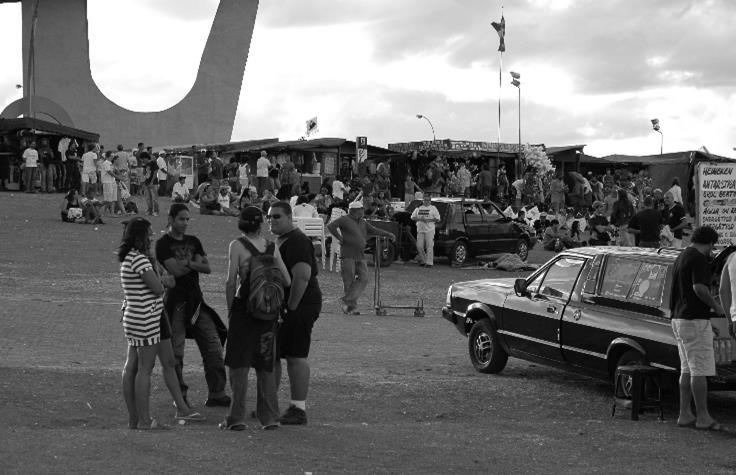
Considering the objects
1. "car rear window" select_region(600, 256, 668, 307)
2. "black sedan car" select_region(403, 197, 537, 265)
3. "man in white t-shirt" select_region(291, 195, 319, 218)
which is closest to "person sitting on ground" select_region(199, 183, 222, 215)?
"black sedan car" select_region(403, 197, 537, 265)

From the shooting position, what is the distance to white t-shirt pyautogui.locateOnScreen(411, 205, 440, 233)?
26.1 meters

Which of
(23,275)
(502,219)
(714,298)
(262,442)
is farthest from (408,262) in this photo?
(262,442)

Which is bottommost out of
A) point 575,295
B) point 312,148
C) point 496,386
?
point 496,386

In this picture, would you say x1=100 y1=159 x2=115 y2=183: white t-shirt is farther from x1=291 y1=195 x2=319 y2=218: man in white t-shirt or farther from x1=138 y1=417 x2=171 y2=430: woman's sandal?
x1=138 y1=417 x2=171 y2=430: woman's sandal

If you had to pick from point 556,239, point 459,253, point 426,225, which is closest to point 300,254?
point 426,225

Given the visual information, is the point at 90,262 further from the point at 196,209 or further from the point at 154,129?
the point at 154,129

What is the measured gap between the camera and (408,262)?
27312 mm

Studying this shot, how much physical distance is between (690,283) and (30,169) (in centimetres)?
2938

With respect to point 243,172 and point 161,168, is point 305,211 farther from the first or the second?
point 243,172

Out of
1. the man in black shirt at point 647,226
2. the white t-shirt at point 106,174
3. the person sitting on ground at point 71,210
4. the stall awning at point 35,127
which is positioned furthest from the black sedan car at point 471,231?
the stall awning at point 35,127

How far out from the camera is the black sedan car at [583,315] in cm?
1101

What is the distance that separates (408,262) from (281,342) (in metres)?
17.8

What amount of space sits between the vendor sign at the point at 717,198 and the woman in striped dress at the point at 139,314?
864 centimetres

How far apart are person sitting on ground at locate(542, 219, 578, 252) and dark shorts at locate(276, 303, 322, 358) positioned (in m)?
22.2
